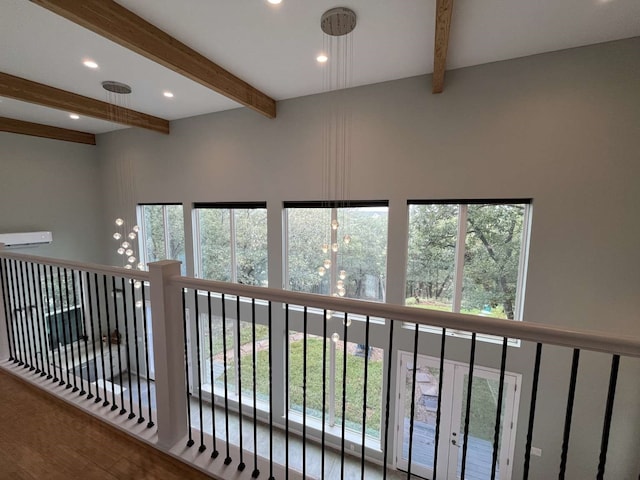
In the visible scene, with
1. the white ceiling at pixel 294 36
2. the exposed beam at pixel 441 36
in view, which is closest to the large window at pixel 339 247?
the exposed beam at pixel 441 36

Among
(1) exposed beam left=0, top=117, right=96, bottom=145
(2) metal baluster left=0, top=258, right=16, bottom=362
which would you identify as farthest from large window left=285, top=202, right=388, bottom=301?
(1) exposed beam left=0, top=117, right=96, bottom=145

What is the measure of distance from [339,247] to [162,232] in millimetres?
4215

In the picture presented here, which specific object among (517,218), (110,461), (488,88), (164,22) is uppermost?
(164,22)

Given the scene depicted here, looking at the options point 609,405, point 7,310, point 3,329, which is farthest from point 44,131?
point 609,405

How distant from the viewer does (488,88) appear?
11.5ft

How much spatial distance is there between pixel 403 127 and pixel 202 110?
358 centimetres

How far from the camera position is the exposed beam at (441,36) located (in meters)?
2.27

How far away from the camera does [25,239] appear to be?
5625 millimetres

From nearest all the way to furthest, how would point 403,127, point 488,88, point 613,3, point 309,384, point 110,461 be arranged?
1. point 110,461
2. point 613,3
3. point 488,88
4. point 403,127
5. point 309,384

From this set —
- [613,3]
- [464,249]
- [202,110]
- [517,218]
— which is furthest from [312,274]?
[613,3]

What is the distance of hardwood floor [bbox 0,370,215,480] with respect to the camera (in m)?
1.60

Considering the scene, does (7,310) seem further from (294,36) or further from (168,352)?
(294,36)

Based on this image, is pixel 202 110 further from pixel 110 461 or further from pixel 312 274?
pixel 110 461

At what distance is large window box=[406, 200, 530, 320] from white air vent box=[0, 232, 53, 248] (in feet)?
23.5
